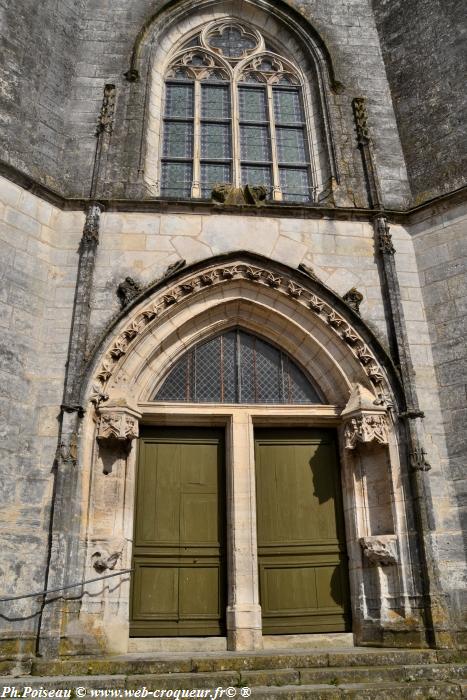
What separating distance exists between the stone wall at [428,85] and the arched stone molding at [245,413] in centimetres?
245

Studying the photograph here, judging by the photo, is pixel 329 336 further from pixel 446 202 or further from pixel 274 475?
pixel 446 202

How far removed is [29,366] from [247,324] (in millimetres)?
2584

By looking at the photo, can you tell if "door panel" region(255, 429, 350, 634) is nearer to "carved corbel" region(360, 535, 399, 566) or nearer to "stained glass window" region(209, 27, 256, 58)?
"carved corbel" region(360, 535, 399, 566)

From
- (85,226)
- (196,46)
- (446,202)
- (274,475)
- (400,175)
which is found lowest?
(274,475)

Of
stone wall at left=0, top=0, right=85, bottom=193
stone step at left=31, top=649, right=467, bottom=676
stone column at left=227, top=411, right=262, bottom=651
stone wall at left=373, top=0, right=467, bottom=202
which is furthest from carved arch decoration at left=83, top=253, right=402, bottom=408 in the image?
stone step at left=31, top=649, right=467, bottom=676

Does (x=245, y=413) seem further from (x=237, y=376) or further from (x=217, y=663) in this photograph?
(x=217, y=663)

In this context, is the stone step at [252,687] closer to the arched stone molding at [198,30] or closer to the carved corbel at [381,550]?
the carved corbel at [381,550]

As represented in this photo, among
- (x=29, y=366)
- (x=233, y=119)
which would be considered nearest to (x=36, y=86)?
(x=233, y=119)

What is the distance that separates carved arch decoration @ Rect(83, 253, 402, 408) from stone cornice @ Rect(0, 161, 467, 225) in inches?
29.5

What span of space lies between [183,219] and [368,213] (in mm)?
2355

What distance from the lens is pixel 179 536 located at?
643cm

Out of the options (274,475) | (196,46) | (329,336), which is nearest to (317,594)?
(274,475)

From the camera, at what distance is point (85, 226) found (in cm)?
710

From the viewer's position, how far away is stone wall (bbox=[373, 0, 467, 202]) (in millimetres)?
8008
